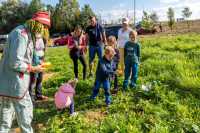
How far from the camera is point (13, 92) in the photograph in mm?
5473

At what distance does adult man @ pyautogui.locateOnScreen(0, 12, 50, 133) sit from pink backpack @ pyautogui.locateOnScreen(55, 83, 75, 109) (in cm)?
175

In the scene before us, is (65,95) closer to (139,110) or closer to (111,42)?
(139,110)

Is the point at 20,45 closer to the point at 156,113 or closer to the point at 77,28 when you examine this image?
the point at 156,113

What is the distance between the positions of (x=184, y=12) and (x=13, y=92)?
6023 cm

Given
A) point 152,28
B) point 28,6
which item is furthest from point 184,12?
point 28,6

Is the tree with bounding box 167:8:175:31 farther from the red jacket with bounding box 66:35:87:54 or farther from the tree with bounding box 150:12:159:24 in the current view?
the red jacket with bounding box 66:35:87:54

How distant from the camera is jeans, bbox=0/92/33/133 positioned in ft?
18.3

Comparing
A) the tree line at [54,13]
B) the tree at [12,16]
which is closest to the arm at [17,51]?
the tree line at [54,13]

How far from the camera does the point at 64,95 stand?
7.46m

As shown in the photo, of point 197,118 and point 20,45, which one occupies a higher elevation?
point 20,45

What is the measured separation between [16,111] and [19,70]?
0.58 metres

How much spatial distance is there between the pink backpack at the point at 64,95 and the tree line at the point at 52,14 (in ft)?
179

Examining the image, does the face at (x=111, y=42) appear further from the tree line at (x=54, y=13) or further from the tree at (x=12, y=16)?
the tree at (x=12, y=16)

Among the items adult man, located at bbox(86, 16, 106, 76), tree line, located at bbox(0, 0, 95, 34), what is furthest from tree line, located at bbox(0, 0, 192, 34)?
adult man, located at bbox(86, 16, 106, 76)
